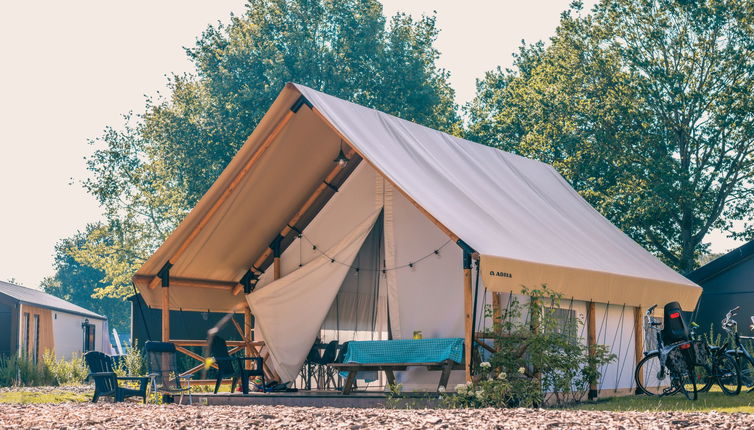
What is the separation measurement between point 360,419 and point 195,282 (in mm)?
5679

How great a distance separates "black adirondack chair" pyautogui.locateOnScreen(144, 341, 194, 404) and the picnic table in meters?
1.54

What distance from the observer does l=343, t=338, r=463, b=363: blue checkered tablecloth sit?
793cm

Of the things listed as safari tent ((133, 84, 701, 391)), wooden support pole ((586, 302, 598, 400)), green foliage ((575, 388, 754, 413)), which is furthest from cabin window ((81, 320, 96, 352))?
green foliage ((575, 388, 754, 413))

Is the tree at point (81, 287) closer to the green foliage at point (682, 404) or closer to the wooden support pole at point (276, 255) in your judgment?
the wooden support pole at point (276, 255)

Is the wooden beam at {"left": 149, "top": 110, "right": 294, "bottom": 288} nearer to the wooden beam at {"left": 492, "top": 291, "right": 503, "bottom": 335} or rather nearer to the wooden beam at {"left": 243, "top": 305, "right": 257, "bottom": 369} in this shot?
the wooden beam at {"left": 243, "top": 305, "right": 257, "bottom": 369}

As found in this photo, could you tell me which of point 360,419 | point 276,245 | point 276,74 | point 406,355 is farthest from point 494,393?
point 276,74

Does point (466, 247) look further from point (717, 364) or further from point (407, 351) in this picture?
point (717, 364)

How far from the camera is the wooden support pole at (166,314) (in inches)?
396

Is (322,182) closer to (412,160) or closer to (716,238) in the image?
(412,160)

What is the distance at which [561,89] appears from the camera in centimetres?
1955

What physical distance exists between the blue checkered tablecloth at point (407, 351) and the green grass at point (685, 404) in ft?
3.81

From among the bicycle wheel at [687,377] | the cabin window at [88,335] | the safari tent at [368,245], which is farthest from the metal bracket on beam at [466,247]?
the cabin window at [88,335]

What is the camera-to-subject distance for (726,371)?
9.12 m

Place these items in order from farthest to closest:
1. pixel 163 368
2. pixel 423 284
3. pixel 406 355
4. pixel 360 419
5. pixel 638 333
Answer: pixel 638 333
pixel 423 284
pixel 163 368
pixel 406 355
pixel 360 419
